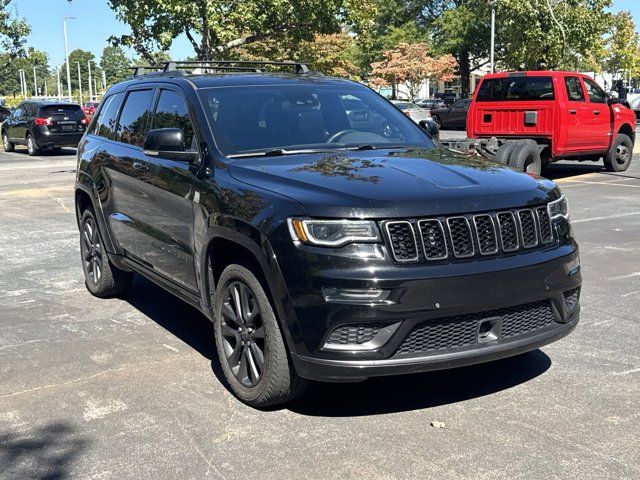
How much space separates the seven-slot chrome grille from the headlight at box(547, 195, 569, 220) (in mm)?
223

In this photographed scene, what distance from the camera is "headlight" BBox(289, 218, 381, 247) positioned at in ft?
11.5

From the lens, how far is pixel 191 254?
15.0 ft

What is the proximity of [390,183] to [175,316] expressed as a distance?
2.79 metres

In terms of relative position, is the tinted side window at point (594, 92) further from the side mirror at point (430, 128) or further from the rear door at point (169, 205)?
the rear door at point (169, 205)

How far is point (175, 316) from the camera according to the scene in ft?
19.5

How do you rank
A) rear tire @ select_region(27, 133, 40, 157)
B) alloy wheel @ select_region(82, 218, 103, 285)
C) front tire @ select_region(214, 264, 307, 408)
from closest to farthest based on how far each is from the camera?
front tire @ select_region(214, 264, 307, 408) < alloy wheel @ select_region(82, 218, 103, 285) < rear tire @ select_region(27, 133, 40, 157)

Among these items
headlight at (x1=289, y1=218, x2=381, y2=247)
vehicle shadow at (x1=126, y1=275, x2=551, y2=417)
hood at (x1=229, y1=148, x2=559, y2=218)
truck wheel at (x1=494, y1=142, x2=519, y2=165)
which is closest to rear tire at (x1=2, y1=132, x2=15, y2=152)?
truck wheel at (x1=494, y1=142, x2=519, y2=165)

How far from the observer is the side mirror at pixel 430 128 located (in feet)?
18.8

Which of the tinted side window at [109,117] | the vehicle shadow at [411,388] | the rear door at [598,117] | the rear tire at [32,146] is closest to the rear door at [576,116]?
the rear door at [598,117]

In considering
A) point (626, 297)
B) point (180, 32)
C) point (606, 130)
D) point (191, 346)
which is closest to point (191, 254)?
point (191, 346)

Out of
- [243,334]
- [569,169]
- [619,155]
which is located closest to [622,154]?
[619,155]

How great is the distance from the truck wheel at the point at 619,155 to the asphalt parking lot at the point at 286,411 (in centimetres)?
1042

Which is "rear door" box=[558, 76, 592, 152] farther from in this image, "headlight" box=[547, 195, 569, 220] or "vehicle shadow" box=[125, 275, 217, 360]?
"headlight" box=[547, 195, 569, 220]

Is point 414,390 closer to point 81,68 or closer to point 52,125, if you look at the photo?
point 52,125
